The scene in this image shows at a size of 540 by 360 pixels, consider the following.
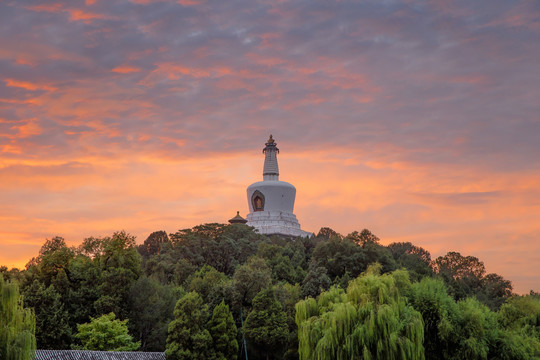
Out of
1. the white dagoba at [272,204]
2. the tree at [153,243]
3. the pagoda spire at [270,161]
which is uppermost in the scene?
the pagoda spire at [270,161]

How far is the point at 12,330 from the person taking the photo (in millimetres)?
22281

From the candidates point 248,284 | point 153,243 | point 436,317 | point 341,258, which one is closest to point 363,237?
point 341,258

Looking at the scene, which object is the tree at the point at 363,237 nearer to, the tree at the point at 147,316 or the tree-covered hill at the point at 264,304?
the tree-covered hill at the point at 264,304

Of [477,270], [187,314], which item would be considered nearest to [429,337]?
[187,314]

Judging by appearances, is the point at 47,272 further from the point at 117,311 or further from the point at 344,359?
the point at 344,359

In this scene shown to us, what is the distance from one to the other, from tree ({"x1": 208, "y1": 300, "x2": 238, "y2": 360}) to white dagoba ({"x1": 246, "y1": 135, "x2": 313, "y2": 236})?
3451 cm

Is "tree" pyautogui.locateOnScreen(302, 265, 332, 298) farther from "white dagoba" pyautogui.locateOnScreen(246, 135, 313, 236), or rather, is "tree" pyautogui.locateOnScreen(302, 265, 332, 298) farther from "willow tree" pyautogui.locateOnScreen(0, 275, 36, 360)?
"white dagoba" pyautogui.locateOnScreen(246, 135, 313, 236)

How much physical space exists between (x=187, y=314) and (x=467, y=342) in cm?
1556

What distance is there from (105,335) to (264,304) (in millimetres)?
9306

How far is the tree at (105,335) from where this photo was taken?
34.8 meters

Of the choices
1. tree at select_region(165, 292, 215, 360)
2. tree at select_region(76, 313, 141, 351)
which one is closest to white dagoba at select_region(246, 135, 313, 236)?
tree at select_region(165, 292, 215, 360)

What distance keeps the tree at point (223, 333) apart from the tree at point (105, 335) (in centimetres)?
447

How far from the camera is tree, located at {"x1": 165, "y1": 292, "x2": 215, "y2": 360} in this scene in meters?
34.9

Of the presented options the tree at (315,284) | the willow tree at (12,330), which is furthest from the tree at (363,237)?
the willow tree at (12,330)
